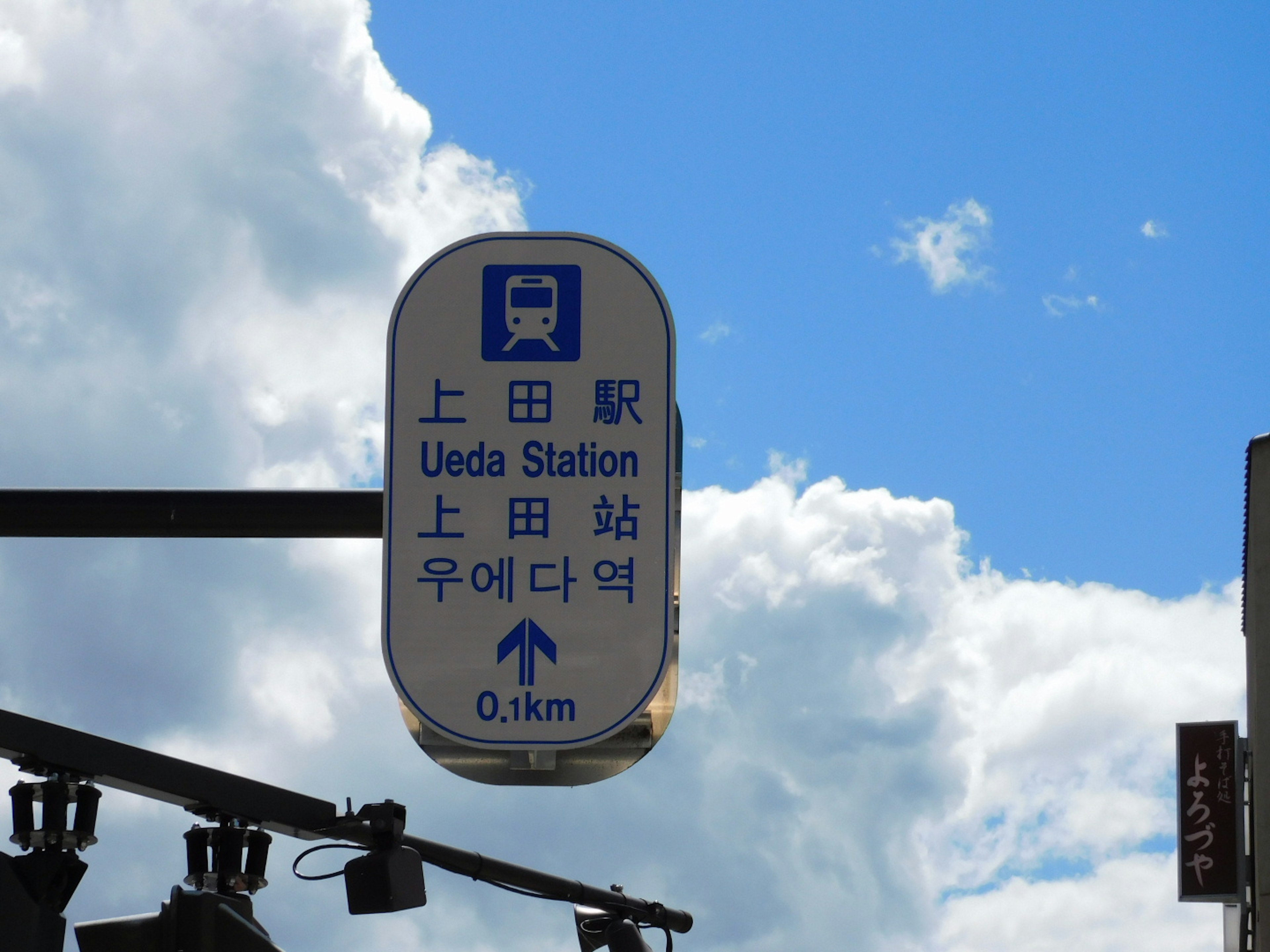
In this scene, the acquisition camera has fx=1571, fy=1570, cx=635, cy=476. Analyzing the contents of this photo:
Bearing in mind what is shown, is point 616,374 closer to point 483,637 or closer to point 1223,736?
point 483,637

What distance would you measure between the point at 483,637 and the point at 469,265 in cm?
75

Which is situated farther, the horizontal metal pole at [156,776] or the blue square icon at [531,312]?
the horizontal metal pole at [156,776]

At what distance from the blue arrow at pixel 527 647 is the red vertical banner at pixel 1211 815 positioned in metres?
17.2

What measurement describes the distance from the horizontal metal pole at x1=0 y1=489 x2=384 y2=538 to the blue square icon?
59cm

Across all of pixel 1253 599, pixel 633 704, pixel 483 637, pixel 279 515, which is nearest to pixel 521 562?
pixel 483 637

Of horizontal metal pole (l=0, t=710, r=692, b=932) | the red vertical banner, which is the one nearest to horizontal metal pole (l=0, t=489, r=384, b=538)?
horizontal metal pole (l=0, t=710, r=692, b=932)

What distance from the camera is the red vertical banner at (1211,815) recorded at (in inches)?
713

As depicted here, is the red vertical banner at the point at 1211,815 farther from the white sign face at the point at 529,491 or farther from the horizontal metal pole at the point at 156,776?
the white sign face at the point at 529,491

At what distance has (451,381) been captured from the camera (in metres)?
3.00

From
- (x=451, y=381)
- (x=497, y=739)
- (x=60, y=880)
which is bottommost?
(x=60, y=880)

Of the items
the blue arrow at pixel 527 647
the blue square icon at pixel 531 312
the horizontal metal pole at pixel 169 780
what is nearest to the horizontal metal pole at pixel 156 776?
the horizontal metal pole at pixel 169 780

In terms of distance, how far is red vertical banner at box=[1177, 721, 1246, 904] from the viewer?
1811 centimetres

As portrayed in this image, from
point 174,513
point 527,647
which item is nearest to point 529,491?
point 527,647

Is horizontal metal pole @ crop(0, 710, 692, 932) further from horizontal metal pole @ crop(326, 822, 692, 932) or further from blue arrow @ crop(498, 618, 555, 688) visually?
blue arrow @ crop(498, 618, 555, 688)
